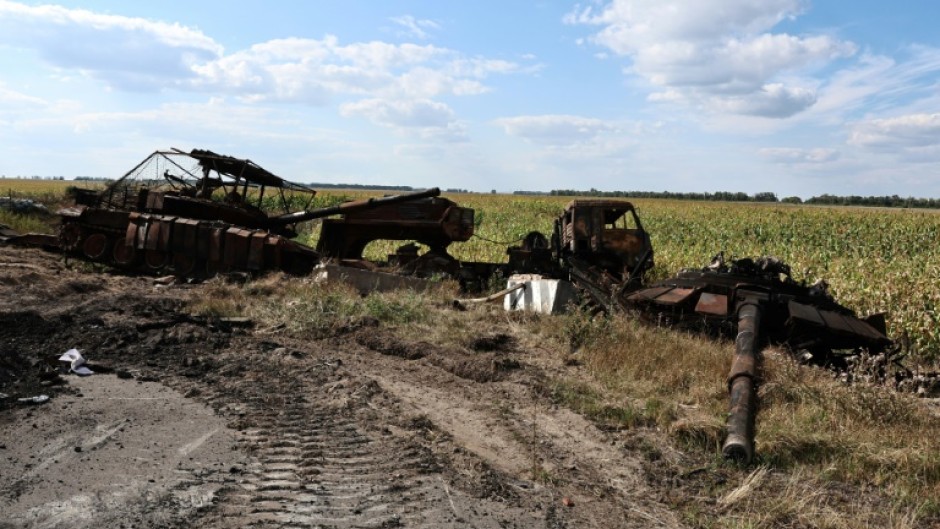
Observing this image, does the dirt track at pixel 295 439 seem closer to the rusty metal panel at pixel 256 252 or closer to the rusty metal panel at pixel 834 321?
the rusty metal panel at pixel 834 321

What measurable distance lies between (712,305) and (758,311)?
2.85ft

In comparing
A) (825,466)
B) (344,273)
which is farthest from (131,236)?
(825,466)

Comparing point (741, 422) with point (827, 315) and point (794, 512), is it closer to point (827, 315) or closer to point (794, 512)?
point (794, 512)

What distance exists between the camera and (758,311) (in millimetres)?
8484

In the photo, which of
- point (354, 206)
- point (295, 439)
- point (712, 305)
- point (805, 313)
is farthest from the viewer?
point (354, 206)

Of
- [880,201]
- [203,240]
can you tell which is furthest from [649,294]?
[880,201]

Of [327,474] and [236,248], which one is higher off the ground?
[236,248]

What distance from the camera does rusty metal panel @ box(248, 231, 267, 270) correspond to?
1391cm

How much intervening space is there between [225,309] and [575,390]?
584 centimetres

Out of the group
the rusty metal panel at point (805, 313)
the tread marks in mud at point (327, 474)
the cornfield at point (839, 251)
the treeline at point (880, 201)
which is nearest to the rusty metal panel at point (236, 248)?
the cornfield at point (839, 251)

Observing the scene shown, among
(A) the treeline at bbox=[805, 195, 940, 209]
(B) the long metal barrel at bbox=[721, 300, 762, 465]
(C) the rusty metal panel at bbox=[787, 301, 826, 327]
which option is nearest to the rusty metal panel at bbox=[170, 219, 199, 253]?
(B) the long metal barrel at bbox=[721, 300, 762, 465]

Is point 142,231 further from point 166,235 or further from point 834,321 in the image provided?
point 834,321

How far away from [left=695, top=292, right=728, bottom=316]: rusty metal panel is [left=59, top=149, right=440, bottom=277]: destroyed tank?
6.98 meters

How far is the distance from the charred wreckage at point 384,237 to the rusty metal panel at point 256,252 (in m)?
0.02
